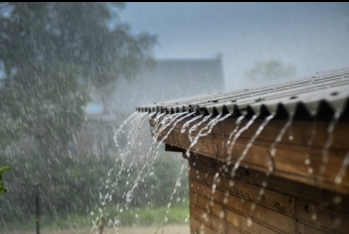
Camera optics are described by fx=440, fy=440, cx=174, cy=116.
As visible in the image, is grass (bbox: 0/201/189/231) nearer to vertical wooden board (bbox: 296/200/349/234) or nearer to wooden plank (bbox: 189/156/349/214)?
wooden plank (bbox: 189/156/349/214)

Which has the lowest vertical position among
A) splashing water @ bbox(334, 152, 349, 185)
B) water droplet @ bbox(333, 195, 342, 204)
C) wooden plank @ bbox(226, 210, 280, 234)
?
wooden plank @ bbox(226, 210, 280, 234)

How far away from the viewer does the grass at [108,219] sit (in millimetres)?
16906

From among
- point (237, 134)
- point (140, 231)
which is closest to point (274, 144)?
point (237, 134)

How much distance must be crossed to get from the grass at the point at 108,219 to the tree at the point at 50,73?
1.16 m

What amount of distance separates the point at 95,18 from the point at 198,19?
70.4ft

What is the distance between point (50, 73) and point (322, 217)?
17837 millimetres

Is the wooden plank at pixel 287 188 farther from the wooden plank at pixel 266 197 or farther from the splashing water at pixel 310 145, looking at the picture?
the splashing water at pixel 310 145

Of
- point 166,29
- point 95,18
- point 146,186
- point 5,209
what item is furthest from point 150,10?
point 5,209

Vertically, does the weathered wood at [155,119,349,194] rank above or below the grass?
above

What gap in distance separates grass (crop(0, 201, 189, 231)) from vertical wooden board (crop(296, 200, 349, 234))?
49.0 feet

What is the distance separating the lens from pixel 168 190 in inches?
776

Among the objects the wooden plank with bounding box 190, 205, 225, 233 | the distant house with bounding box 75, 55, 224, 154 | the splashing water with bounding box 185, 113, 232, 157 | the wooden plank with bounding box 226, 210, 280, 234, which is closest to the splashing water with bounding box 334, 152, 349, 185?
the splashing water with bounding box 185, 113, 232, 157

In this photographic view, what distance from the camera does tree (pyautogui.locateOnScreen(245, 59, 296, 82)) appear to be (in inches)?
1173

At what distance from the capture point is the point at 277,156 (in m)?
1.73
